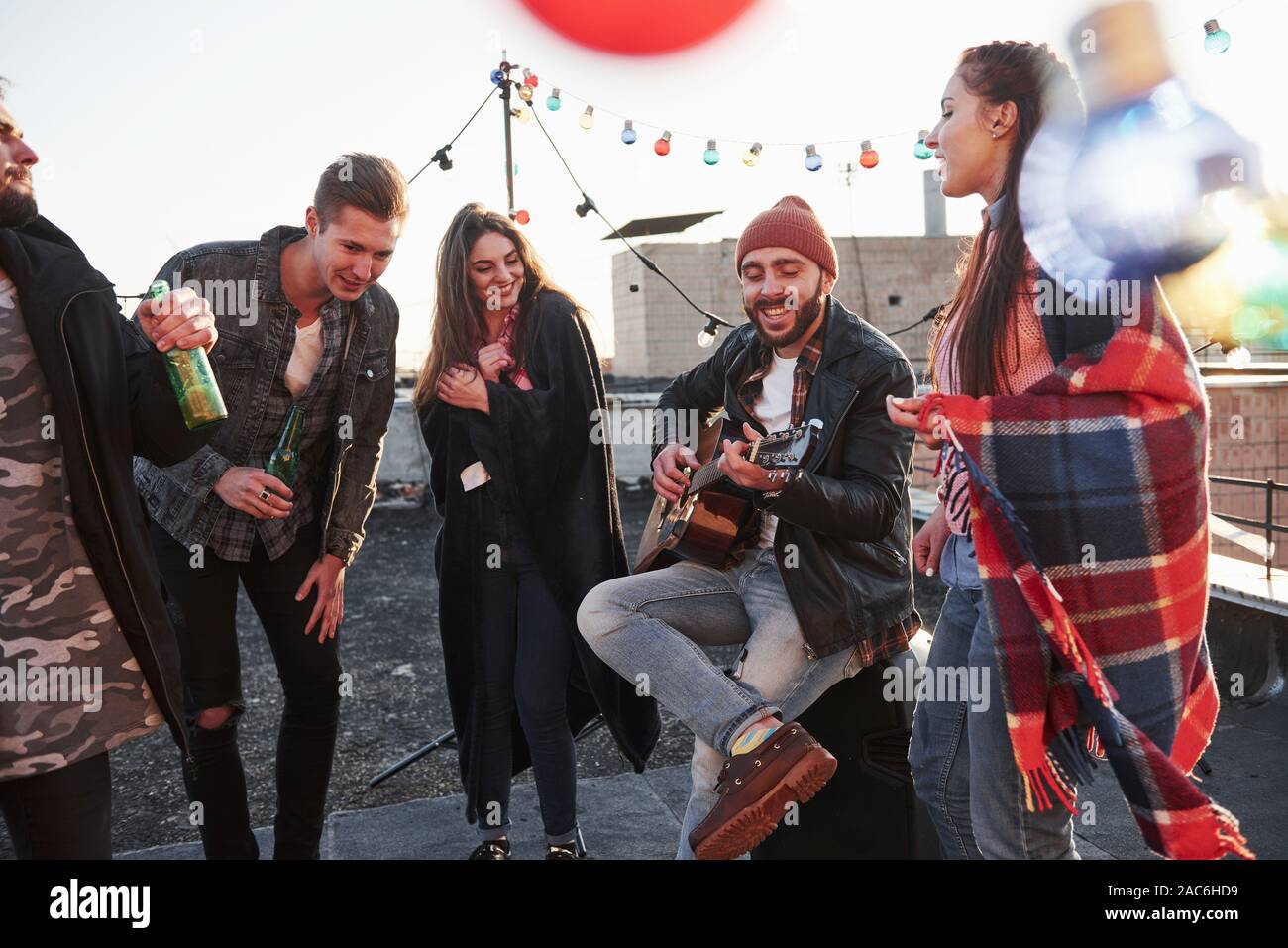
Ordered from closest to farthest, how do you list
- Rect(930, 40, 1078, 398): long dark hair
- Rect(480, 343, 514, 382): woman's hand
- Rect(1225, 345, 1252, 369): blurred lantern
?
Rect(930, 40, 1078, 398): long dark hair
Rect(480, 343, 514, 382): woman's hand
Rect(1225, 345, 1252, 369): blurred lantern

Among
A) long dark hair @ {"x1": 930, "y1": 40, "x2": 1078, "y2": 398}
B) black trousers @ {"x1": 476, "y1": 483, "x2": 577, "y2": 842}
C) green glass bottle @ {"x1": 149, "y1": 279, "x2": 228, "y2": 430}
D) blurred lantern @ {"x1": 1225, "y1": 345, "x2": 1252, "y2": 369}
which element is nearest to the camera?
long dark hair @ {"x1": 930, "y1": 40, "x2": 1078, "y2": 398}

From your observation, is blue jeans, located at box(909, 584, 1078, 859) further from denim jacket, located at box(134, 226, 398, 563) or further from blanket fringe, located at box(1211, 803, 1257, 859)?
denim jacket, located at box(134, 226, 398, 563)

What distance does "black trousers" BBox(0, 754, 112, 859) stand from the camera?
1.98m

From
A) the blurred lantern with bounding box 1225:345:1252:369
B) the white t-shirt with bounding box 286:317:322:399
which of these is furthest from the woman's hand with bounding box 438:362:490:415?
the blurred lantern with bounding box 1225:345:1252:369

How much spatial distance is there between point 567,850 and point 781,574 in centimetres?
129

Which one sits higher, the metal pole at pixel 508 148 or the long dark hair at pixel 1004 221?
the metal pole at pixel 508 148

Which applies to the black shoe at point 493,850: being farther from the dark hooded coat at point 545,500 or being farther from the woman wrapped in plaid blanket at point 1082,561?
the woman wrapped in plaid blanket at point 1082,561

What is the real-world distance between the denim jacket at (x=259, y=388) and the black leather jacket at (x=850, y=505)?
138cm

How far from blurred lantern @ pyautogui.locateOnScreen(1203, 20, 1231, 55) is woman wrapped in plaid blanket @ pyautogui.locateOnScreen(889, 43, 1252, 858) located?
3.09 meters

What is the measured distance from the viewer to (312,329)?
3094 mm

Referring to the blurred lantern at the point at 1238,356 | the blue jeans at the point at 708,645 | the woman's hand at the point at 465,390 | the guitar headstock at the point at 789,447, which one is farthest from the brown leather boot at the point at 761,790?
the blurred lantern at the point at 1238,356

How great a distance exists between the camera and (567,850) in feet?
10.8

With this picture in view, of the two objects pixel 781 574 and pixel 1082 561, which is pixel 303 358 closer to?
pixel 781 574

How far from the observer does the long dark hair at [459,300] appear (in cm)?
351
